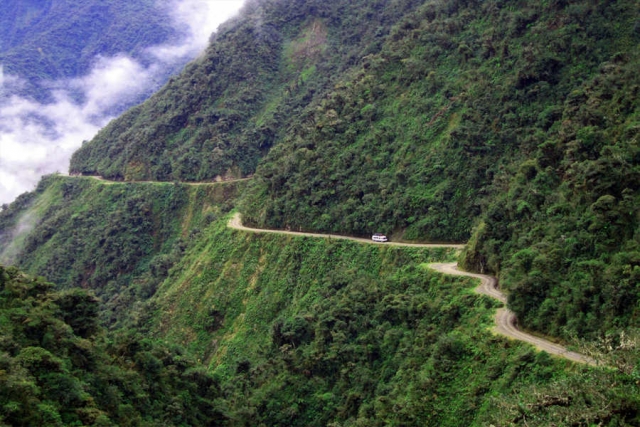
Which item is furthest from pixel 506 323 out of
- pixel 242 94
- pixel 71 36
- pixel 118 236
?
pixel 71 36

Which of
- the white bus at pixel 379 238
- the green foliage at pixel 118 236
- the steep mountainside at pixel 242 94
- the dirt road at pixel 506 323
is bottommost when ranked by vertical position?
Result: the dirt road at pixel 506 323

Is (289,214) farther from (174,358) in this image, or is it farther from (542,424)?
(542,424)

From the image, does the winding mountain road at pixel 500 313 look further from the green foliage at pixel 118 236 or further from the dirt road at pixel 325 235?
the green foliage at pixel 118 236

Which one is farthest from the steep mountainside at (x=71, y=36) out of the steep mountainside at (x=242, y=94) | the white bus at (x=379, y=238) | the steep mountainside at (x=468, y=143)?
the white bus at (x=379, y=238)

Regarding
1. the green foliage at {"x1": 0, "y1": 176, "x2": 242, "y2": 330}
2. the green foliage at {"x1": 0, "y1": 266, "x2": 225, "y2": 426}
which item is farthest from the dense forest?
the green foliage at {"x1": 0, "y1": 176, "x2": 242, "y2": 330}

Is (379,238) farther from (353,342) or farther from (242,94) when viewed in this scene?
(242,94)

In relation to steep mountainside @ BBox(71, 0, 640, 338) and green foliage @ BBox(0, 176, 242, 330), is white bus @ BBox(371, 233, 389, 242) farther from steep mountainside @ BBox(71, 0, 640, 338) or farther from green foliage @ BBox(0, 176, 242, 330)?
green foliage @ BBox(0, 176, 242, 330)
